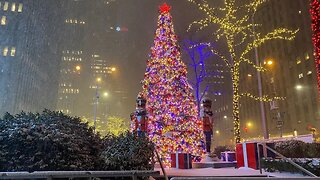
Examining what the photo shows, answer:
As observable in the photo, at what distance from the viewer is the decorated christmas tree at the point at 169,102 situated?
62.2 ft

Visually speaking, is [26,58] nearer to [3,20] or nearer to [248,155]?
[3,20]

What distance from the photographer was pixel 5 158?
6.85 meters

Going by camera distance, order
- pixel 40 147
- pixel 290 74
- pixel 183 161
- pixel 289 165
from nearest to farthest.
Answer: pixel 40 147 < pixel 289 165 < pixel 183 161 < pixel 290 74

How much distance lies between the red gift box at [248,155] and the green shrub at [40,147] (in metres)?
8.33

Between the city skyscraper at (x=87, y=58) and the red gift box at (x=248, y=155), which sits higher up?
the city skyscraper at (x=87, y=58)

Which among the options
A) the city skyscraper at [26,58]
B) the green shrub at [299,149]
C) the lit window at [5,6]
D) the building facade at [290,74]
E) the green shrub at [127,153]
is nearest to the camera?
the green shrub at [127,153]

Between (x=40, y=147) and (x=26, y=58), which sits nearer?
(x=40, y=147)

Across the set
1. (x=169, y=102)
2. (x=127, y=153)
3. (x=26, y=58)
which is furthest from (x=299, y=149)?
(x=26, y=58)

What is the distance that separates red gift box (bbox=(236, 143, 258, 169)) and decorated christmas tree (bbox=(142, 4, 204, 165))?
200 inches

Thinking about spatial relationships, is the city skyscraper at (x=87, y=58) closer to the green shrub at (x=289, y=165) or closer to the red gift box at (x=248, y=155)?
the red gift box at (x=248, y=155)

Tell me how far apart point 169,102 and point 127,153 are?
1202cm

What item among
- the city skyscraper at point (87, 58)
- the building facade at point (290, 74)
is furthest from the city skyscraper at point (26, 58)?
the building facade at point (290, 74)

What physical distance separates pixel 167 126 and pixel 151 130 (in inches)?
42.4

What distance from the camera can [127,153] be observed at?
25.6ft
